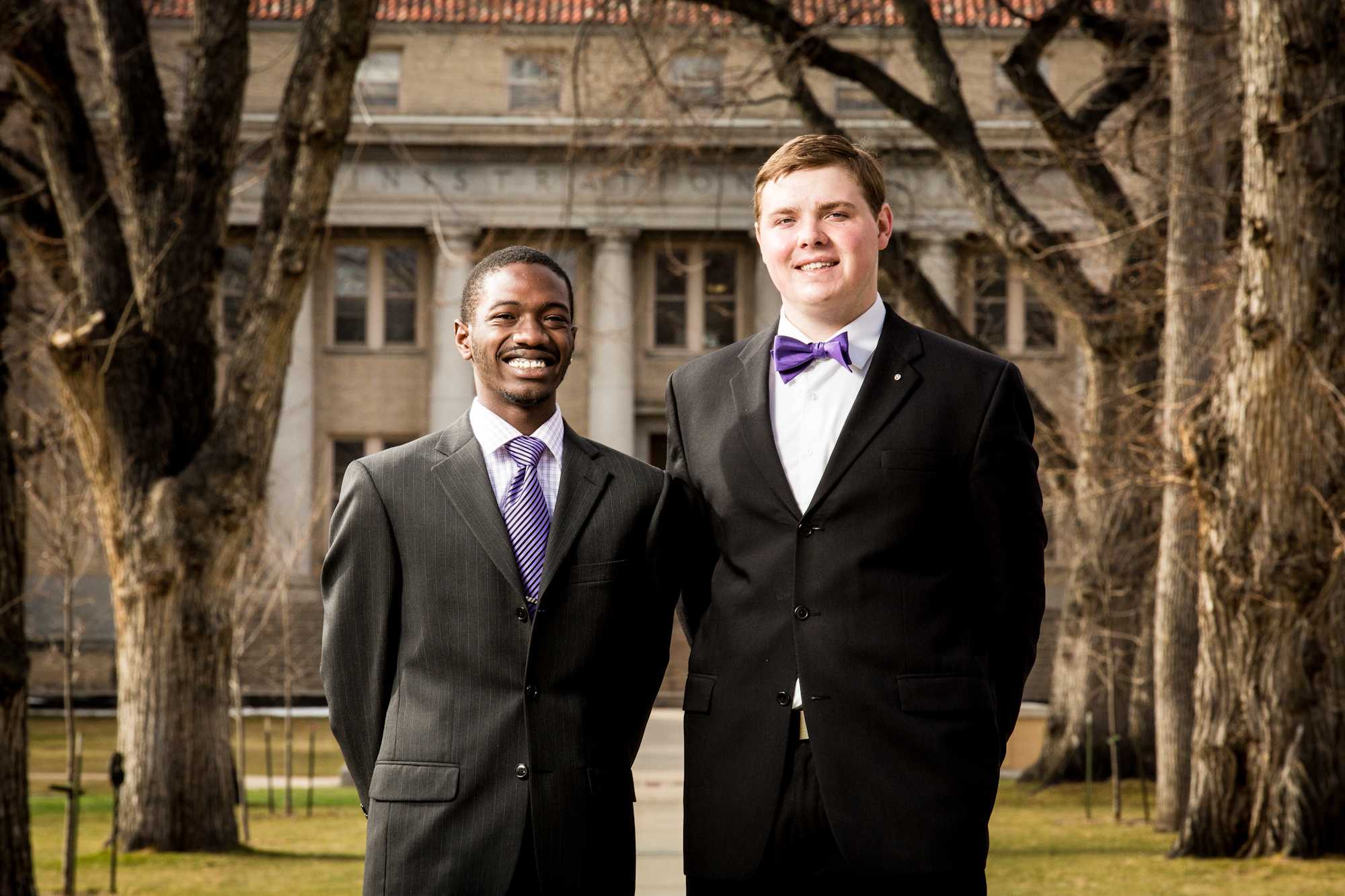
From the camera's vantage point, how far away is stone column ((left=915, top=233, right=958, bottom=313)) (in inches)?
1302

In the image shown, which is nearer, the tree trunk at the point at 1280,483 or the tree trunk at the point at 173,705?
→ the tree trunk at the point at 1280,483

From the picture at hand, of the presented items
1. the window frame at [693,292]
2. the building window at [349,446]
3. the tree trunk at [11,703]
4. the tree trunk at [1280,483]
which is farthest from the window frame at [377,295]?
the tree trunk at [11,703]

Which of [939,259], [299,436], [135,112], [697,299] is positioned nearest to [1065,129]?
[135,112]

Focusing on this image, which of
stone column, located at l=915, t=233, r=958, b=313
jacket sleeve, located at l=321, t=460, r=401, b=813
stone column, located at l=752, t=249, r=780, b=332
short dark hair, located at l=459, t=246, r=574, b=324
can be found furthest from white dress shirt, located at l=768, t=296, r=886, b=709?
stone column, located at l=752, t=249, r=780, b=332

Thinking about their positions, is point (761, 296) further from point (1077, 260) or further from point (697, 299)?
point (1077, 260)

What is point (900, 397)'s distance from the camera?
13.4 ft

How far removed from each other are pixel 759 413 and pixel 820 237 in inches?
16.4

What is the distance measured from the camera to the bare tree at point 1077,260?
1490cm

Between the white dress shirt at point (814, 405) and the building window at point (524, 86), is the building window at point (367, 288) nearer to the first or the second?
the building window at point (524, 86)

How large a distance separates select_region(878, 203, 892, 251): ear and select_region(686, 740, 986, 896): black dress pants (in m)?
1.17

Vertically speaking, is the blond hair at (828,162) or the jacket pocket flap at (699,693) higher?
the blond hair at (828,162)

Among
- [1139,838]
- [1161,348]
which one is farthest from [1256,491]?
[1161,348]

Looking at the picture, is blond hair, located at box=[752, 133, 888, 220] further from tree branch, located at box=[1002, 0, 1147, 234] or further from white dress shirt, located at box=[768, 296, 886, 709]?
tree branch, located at box=[1002, 0, 1147, 234]

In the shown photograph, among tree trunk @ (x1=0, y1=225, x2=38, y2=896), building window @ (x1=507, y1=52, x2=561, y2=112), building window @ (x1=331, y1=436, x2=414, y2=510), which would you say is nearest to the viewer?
tree trunk @ (x1=0, y1=225, x2=38, y2=896)
